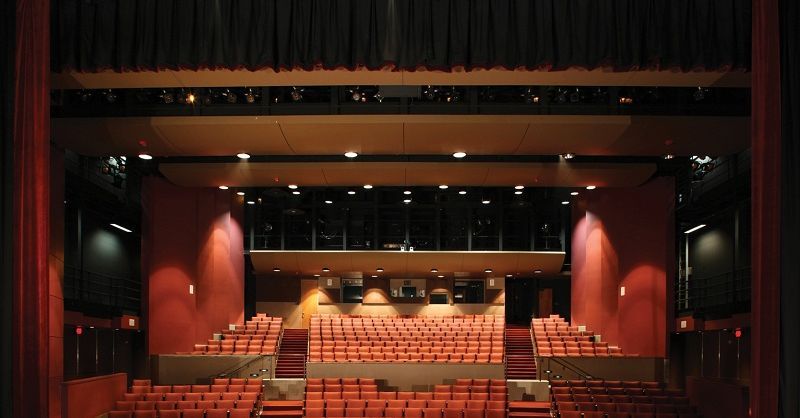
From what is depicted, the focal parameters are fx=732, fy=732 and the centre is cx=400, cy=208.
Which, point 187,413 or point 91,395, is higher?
point 91,395

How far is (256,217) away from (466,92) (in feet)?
45.8

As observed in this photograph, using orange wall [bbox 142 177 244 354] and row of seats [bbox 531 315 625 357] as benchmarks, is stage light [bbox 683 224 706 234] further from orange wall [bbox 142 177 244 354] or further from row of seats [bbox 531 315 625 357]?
orange wall [bbox 142 177 244 354]

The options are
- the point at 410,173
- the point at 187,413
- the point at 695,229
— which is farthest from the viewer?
the point at 695,229

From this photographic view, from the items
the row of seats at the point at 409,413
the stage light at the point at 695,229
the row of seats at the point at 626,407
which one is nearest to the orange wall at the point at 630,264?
Result: the stage light at the point at 695,229

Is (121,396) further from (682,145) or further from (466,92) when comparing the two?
(682,145)

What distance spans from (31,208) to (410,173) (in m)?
8.50

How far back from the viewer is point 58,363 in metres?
11.4

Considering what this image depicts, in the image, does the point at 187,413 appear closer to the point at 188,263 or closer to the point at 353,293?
the point at 188,263

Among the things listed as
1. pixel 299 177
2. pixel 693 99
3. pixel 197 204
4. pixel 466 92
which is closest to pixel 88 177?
pixel 197 204

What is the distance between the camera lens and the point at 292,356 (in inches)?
805

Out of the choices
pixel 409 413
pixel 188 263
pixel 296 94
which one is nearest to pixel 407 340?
pixel 188 263

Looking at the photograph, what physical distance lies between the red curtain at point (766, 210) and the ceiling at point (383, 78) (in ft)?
4.79

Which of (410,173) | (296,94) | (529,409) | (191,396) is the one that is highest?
(296,94)

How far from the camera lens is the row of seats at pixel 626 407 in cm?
1325
